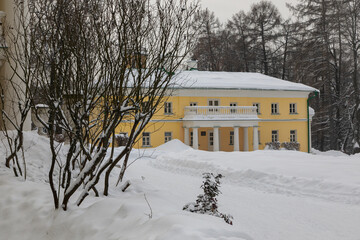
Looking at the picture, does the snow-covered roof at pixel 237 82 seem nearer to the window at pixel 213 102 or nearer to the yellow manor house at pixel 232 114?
the yellow manor house at pixel 232 114

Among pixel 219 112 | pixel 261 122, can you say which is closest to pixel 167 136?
pixel 219 112

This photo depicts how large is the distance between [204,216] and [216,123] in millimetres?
21574

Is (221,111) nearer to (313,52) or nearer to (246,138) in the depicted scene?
(246,138)

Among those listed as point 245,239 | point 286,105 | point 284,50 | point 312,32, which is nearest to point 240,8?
point 284,50

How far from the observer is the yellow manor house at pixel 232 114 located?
26.6m

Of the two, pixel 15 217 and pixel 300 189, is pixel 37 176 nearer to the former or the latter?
pixel 15 217

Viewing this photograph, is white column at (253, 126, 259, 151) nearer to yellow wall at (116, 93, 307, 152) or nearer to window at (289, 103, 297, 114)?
yellow wall at (116, 93, 307, 152)

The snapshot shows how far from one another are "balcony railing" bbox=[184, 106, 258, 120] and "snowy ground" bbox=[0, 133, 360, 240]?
1316 centimetres

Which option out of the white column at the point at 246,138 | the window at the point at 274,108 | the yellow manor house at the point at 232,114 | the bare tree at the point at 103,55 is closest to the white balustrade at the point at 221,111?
the yellow manor house at the point at 232,114

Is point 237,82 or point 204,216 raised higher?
point 237,82

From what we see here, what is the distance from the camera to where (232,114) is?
27062 millimetres

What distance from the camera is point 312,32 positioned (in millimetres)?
31812

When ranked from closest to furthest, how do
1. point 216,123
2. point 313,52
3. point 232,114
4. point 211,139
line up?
point 216,123 < point 232,114 < point 211,139 < point 313,52

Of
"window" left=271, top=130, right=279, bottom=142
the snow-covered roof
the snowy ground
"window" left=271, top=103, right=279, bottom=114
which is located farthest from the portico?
the snowy ground
